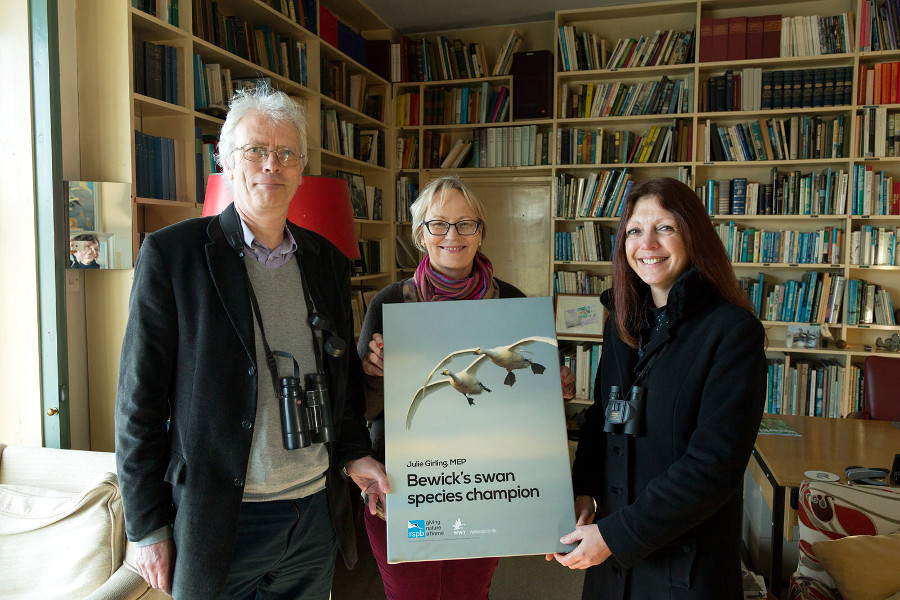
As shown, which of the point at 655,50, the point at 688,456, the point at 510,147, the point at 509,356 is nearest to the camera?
the point at 688,456

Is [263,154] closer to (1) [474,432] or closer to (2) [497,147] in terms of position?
(1) [474,432]

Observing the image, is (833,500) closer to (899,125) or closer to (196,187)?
(196,187)

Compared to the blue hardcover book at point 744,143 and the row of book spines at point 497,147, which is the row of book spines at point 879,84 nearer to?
the blue hardcover book at point 744,143

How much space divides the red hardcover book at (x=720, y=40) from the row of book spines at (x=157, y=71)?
11.7 ft

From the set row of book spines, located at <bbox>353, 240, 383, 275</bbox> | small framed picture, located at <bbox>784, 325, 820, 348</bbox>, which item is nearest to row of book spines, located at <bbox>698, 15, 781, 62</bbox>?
small framed picture, located at <bbox>784, 325, 820, 348</bbox>

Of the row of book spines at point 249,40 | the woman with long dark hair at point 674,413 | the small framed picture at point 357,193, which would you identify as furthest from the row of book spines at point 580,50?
the woman with long dark hair at point 674,413

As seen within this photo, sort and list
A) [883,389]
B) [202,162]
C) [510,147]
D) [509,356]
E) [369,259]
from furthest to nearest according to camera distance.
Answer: [510,147], [369,259], [883,389], [202,162], [509,356]

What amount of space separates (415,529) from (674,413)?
22.9 inches

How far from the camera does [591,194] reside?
15.0 feet

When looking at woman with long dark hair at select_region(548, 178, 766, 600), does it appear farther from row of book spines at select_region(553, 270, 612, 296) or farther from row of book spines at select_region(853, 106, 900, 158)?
row of book spines at select_region(853, 106, 900, 158)

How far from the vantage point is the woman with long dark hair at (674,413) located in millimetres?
1101

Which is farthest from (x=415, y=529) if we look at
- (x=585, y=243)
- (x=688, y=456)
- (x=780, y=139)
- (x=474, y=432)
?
(x=780, y=139)

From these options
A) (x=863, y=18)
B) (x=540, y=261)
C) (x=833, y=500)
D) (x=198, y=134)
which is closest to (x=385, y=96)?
(x=540, y=261)

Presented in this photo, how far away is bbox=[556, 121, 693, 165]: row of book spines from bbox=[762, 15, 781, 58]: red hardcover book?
2.25 feet
